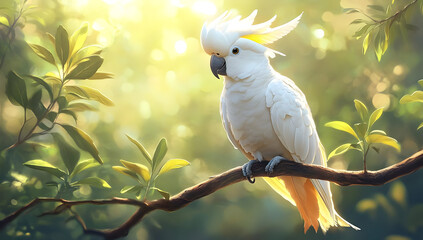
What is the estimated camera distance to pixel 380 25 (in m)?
1.62

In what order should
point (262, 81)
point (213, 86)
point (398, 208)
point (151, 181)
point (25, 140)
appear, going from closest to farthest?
point (262, 81) → point (151, 181) → point (25, 140) → point (398, 208) → point (213, 86)

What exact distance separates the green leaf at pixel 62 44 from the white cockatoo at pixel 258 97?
0.47 metres

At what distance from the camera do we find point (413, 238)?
5.27 feet

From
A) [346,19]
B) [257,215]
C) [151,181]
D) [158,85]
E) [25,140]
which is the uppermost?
[346,19]

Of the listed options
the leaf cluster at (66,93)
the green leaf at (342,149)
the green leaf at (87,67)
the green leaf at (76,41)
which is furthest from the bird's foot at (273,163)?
the green leaf at (76,41)

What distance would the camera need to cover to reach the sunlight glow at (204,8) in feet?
5.57

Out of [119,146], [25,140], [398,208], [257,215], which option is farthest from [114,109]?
[398,208]

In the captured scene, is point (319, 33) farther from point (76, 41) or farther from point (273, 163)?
point (76, 41)

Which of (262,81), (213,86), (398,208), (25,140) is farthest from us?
(213,86)

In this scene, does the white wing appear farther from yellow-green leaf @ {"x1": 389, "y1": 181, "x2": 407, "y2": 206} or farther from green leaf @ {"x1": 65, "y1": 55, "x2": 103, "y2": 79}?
green leaf @ {"x1": 65, "y1": 55, "x2": 103, "y2": 79}

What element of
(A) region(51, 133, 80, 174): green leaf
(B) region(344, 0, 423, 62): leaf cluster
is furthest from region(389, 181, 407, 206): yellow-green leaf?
(A) region(51, 133, 80, 174): green leaf

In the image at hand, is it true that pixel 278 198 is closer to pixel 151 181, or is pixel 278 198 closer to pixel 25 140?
pixel 151 181

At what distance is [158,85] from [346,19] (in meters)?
0.83

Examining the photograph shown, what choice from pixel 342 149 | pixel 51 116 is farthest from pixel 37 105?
pixel 342 149
